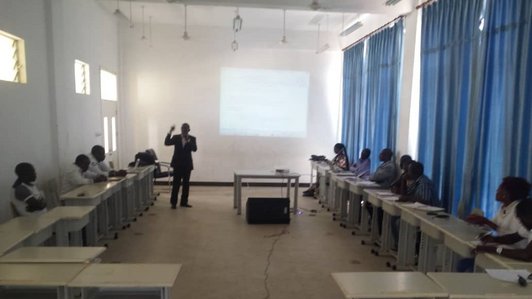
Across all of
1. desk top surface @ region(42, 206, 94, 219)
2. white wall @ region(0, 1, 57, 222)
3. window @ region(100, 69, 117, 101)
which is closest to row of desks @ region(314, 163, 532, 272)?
desk top surface @ region(42, 206, 94, 219)

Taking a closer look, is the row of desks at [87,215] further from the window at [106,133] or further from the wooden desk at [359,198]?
the wooden desk at [359,198]

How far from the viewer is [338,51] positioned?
891cm

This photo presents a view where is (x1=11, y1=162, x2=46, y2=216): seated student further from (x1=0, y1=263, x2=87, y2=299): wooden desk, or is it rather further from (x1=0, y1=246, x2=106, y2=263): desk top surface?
(x1=0, y1=263, x2=87, y2=299): wooden desk

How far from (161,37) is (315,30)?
358cm

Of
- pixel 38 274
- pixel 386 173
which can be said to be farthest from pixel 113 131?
pixel 38 274

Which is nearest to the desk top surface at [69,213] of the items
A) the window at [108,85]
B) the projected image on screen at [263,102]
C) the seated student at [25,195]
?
the seated student at [25,195]

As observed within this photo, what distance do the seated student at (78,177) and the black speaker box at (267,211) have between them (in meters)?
2.22

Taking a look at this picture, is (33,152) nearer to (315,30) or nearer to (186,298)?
(186,298)

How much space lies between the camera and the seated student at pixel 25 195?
11.6 feet

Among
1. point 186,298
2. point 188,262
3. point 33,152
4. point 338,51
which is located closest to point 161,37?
point 338,51

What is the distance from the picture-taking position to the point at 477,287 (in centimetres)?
216

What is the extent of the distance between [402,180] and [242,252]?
7.36 ft

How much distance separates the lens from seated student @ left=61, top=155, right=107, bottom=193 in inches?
186

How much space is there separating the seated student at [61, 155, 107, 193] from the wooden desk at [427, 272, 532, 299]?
4239 mm
